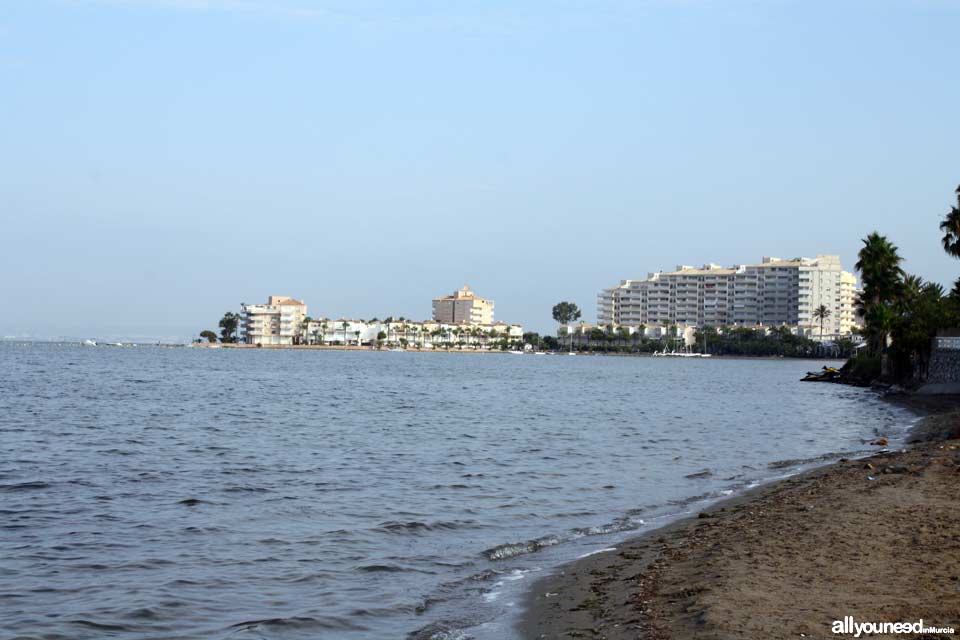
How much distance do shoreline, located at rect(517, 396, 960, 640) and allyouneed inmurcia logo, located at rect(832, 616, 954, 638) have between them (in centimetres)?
11

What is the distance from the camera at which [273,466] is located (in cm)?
2419

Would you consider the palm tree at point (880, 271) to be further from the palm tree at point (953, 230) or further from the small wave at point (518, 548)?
the small wave at point (518, 548)

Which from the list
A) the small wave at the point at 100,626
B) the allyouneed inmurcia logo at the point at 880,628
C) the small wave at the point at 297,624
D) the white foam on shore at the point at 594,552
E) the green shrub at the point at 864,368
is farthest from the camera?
the green shrub at the point at 864,368

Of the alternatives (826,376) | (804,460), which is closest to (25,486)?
(804,460)

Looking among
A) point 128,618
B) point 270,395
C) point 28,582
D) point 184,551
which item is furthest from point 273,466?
point 270,395

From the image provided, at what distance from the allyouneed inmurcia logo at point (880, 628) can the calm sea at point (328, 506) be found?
3.24 m

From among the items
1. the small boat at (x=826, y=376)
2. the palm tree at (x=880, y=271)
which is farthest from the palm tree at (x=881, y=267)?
the small boat at (x=826, y=376)

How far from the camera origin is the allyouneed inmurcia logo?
26.0 ft

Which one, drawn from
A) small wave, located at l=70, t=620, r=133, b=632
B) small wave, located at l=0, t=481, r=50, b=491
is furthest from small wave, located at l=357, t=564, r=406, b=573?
small wave, located at l=0, t=481, r=50, b=491

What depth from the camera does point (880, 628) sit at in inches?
320

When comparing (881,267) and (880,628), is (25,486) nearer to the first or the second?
(880,628)

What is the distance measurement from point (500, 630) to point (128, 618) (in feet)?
13.4

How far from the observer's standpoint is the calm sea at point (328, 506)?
11.1 meters

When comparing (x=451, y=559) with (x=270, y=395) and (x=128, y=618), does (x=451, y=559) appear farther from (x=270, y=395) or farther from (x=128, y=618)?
(x=270, y=395)
